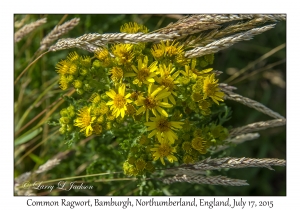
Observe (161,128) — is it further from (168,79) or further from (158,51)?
(158,51)

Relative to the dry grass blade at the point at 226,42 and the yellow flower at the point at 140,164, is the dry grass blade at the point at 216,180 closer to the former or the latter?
the yellow flower at the point at 140,164

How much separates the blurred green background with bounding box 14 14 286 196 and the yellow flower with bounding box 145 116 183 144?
68 cm

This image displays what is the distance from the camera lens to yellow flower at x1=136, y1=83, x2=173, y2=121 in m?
3.21

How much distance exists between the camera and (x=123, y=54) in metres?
3.33

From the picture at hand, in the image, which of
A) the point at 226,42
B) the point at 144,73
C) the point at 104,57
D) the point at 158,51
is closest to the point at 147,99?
the point at 144,73

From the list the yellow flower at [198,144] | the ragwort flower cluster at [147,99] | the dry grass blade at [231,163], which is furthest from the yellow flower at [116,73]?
the dry grass blade at [231,163]

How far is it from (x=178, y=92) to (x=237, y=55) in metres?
2.99

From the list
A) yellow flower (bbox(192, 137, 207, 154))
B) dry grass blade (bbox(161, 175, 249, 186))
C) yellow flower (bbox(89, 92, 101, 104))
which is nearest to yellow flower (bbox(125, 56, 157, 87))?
yellow flower (bbox(89, 92, 101, 104))

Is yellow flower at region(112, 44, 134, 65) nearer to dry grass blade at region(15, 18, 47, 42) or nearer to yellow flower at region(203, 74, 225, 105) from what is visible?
yellow flower at region(203, 74, 225, 105)

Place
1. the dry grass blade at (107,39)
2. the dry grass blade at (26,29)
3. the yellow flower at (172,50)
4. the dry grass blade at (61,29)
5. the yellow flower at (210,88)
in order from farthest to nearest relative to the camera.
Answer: the dry grass blade at (26,29), the dry grass blade at (61,29), the yellow flower at (172,50), the yellow flower at (210,88), the dry grass blade at (107,39)

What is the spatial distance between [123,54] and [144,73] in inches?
10.6

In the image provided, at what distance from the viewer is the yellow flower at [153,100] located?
10.5 ft

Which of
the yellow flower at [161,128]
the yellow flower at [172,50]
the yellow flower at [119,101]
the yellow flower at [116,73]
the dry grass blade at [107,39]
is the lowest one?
the yellow flower at [161,128]

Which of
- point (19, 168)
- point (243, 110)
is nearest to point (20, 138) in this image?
point (19, 168)
